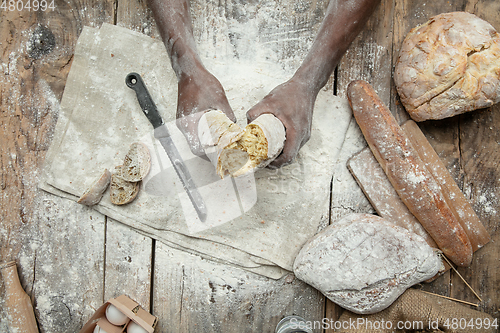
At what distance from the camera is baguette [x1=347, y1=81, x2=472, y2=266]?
3.43ft

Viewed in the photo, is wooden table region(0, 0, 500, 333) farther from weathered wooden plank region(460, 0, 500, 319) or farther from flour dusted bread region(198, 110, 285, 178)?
flour dusted bread region(198, 110, 285, 178)

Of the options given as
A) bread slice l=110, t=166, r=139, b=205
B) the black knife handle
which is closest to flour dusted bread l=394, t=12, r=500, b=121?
the black knife handle

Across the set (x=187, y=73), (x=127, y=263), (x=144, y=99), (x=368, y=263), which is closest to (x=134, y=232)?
(x=127, y=263)

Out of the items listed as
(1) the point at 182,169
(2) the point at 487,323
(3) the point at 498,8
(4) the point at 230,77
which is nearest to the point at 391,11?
(3) the point at 498,8

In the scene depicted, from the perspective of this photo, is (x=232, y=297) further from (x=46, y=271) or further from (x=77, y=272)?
(x=46, y=271)

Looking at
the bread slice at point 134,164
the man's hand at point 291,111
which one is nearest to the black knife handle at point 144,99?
the bread slice at point 134,164

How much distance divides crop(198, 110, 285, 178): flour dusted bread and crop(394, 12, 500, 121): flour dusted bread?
59cm

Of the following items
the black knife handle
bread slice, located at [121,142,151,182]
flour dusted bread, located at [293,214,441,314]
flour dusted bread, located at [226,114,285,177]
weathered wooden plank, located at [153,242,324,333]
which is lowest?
weathered wooden plank, located at [153,242,324,333]

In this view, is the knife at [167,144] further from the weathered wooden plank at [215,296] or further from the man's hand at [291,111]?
the man's hand at [291,111]

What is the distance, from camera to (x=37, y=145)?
118 cm

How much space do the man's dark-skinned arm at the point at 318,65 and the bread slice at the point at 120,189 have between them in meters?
0.55

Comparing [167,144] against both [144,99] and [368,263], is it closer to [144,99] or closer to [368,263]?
[144,99]

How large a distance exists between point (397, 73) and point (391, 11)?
31 cm

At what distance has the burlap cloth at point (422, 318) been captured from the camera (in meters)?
1.05
